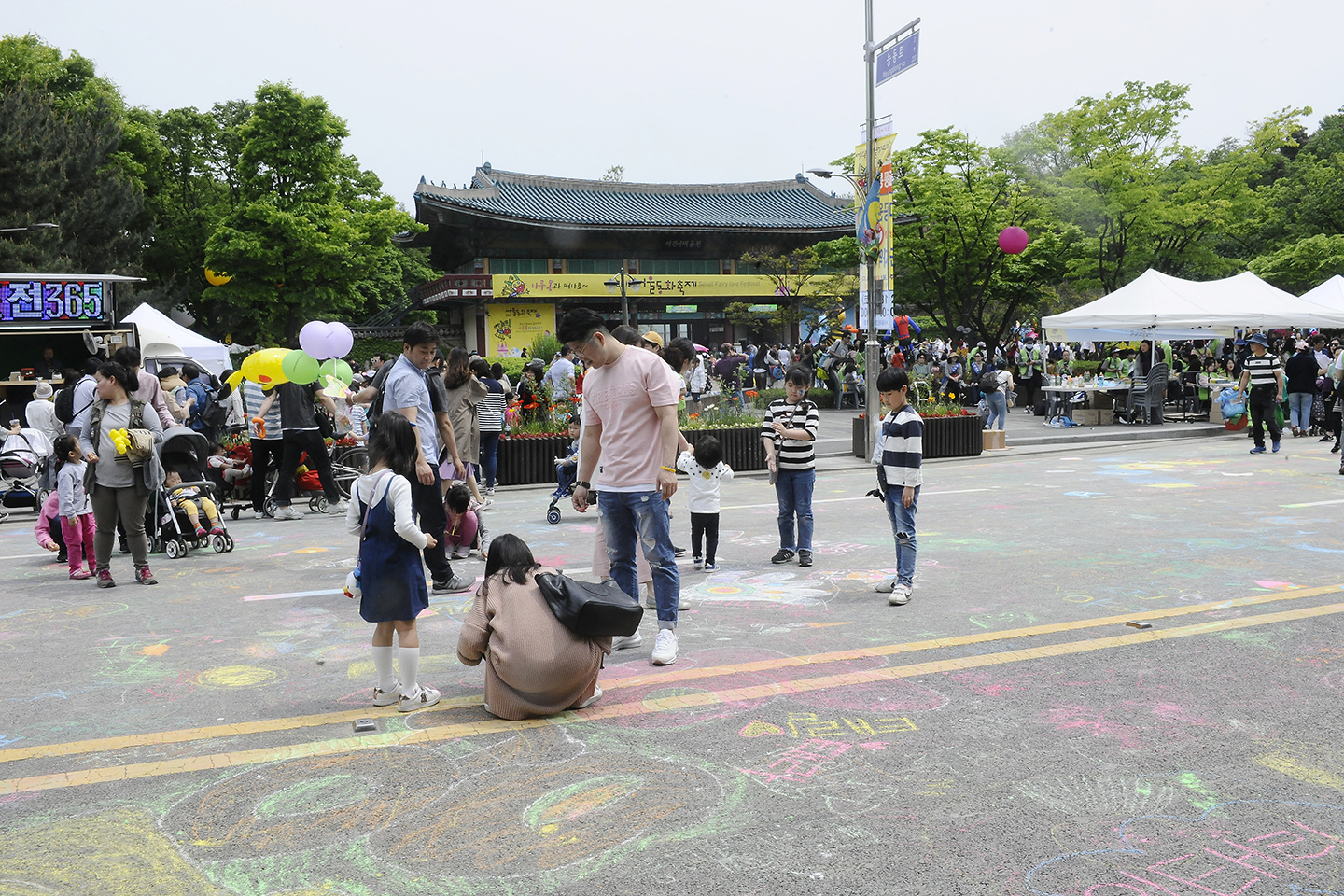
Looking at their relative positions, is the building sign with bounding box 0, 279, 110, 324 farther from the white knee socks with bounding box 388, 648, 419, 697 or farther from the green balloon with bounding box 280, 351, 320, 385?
the white knee socks with bounding box 388, 648, 419, 697

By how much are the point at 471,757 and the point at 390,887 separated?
0.94 m

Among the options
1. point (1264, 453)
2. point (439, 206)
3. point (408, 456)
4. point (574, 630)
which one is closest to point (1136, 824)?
point (574, 630)

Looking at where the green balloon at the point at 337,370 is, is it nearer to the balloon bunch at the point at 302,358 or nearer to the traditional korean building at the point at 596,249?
the balloon bunch at the point at 302,358

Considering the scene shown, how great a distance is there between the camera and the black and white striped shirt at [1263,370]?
14.0 m

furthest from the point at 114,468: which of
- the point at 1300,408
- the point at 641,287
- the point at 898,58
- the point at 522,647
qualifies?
the point at 641,287

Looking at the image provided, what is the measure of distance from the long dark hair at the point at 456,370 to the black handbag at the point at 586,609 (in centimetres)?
531

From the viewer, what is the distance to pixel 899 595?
617 cm

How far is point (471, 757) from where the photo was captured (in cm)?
379

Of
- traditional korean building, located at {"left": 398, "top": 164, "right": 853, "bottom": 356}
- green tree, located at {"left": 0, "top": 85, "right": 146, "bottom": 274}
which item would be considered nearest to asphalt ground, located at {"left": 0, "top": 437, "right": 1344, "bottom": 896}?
green tree, located at {"left": 0, "top": 85, "right": 146, "bottom": 274}

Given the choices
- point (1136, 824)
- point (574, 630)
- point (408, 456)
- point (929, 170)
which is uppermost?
point (929, 170)

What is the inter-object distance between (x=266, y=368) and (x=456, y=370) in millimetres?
2637

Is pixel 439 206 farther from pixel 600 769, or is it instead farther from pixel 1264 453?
pixel 600 769

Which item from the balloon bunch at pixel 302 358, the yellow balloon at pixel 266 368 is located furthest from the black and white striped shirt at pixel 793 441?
the yellow balloon at pixel 266 368

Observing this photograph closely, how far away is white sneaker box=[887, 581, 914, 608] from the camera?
20.1 feet
